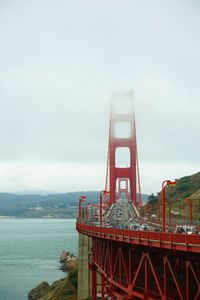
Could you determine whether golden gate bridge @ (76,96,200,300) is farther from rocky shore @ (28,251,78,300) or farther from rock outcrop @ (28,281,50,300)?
rock outcrop @ (28,281,50,300)

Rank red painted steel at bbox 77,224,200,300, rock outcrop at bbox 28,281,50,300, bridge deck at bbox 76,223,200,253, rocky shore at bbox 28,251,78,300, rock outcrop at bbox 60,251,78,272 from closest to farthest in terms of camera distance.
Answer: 1. bridge deck at bbox 76,223,200,253
2. red painted steel at bbox 77,224,200,300
3. rocky shore at bbox 28,251,78,300
4. rock outcrop at bbox 28,281,50,300
5. rock outcrop at bbox 60,251,78,272

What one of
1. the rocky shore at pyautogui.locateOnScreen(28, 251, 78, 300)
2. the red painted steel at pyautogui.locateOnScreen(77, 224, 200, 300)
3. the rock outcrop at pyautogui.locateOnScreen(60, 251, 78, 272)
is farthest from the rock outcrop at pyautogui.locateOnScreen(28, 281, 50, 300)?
the red painted steel at pyautogui.locateOnScreen(77, 224, 200, 300)

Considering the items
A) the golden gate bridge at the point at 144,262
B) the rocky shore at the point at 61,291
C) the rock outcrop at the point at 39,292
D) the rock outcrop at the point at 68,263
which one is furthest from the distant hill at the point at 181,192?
the golden gate bridge at the point at 144,262

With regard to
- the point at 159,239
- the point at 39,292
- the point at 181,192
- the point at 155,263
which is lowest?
the point at 39,292

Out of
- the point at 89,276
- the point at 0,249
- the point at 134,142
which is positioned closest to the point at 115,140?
the point at 134,142

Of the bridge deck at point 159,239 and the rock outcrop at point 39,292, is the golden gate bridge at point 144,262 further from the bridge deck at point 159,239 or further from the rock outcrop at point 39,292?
the rock outcrop at point 39,292

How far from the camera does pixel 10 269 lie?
87625 millimetres

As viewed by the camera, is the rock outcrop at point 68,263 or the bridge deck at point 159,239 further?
the rock outcrop at point 68,263

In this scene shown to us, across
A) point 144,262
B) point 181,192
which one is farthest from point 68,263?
point 144,262

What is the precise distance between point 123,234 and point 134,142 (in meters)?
63.4

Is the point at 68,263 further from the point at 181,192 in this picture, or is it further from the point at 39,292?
the point at 181,192

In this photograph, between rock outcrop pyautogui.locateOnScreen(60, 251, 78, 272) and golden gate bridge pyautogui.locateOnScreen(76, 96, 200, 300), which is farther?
rock outcrop pyautogui.locateOnScreen(60, 251, 78, 272)

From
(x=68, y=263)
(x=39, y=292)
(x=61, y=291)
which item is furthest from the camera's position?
(x=68, y=263)

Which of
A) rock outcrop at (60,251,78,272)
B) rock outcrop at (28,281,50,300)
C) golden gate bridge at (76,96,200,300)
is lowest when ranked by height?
rock outcrop at (28,281,50,300)
